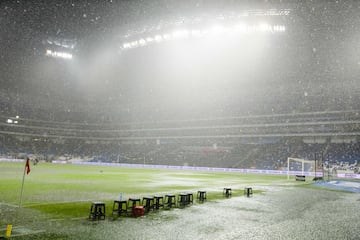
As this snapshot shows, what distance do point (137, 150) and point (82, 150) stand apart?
70.6 ft

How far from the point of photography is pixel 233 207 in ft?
54.0

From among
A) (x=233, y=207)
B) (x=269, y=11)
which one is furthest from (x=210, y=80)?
(x=233, y=207)

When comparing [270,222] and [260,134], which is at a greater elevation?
[260,134]

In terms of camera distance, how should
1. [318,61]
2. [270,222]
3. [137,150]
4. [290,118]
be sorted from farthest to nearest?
[137,150], [290,118], [318,61], [270,222]

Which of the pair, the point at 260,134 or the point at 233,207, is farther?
the point at 260,134

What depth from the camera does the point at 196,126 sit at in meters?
86.5

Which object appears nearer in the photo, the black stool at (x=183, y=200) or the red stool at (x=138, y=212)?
the red stool at (x=138, y=212)

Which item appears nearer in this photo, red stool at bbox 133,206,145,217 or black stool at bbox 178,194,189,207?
red stool at bbox 133,206,145,217

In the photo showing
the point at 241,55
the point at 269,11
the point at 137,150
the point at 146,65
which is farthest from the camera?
the point at 137,150

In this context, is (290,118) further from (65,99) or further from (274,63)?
(65,99)

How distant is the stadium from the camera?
1347cm

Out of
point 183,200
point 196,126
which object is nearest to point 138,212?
point 183,200

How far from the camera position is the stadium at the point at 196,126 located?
13469 millimetres

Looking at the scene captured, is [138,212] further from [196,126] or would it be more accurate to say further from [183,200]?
[196,126]
